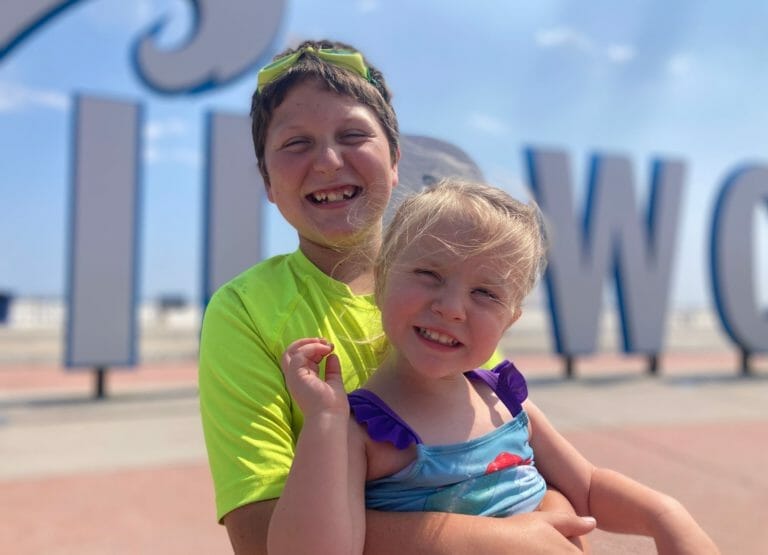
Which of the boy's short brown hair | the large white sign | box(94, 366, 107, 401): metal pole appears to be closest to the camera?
the boy's short brown hair

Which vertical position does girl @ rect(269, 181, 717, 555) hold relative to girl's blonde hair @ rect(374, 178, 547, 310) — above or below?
below

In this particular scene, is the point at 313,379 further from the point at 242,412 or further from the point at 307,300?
the point at 307,300

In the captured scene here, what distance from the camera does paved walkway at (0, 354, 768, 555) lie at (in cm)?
381

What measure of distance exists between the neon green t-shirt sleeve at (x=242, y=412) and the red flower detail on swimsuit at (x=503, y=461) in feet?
1.20

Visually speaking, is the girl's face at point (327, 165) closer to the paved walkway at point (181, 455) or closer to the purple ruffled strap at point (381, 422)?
the purple ruffled strap at point (381, 422)

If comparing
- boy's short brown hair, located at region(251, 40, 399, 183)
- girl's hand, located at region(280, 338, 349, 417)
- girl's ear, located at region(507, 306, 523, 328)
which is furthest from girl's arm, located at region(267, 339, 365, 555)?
boy's short brown hair, located at region(251, 40, 399, 183)

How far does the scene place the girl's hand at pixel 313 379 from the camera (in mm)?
1142

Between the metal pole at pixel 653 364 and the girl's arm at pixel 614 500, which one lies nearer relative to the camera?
the girl's arm at pixel 614 500

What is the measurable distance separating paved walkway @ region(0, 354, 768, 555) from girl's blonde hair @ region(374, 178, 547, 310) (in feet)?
2.10

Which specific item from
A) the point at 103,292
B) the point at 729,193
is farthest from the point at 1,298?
the point at 729,193

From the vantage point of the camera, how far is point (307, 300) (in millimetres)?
1409

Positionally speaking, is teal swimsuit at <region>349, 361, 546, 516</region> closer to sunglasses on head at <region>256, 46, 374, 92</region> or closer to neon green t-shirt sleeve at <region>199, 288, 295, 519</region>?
neon green t-shirt sleeve at <region>199, 288, 295, 519</region>

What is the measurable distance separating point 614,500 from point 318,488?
670 millimetres

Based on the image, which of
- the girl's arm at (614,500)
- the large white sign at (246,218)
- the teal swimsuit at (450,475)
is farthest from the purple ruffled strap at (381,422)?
the large white sign at (246,218)
